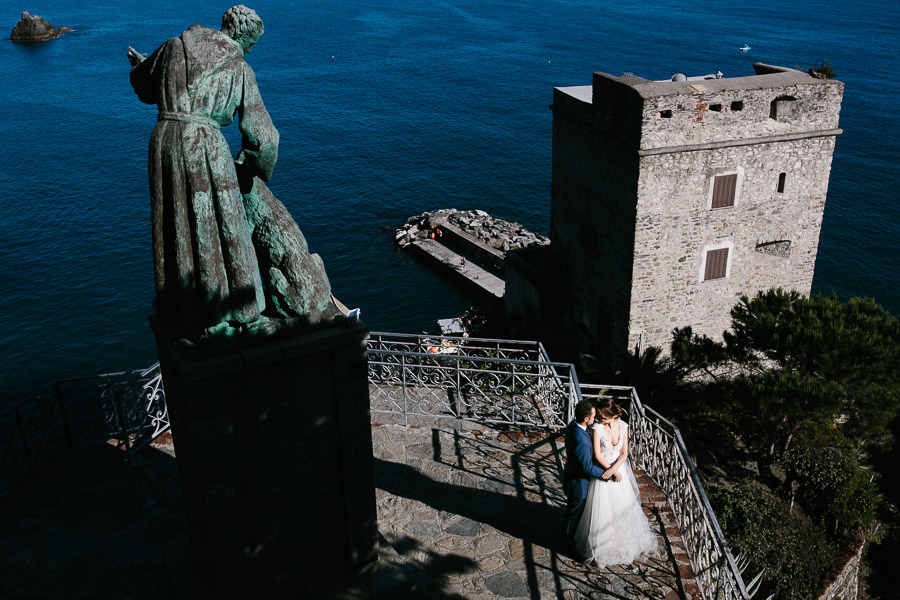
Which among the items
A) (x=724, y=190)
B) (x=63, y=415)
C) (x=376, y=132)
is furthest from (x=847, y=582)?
(x=376, y=132)

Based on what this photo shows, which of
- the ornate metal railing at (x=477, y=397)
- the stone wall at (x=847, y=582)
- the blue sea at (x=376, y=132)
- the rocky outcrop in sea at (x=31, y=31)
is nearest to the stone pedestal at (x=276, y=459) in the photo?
the ornate metal railing at (x=477, y=397)

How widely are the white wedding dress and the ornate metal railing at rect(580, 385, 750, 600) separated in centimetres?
51

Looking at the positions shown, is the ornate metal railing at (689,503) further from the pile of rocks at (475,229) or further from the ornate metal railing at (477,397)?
the pile of rocks at (475,229)

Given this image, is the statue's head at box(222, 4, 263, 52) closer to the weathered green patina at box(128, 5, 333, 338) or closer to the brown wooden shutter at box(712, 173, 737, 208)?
the weathered green patina at box(128, 5, 333, 338)

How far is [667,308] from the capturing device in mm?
23516

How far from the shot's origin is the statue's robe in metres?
6.04

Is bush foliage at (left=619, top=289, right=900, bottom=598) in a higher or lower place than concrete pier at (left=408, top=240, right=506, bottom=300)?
higher

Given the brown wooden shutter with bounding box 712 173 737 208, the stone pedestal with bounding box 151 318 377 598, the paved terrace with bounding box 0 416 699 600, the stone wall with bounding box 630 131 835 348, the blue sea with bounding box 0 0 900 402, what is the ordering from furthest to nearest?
the blue sea with bounding box 0 0 900 402
the brown wooden shutter with bounding box 712 173 737 208
the stone wall with bounding box 630 131 835 348
the paved terrace with bounding box 0 416 699 600
the stone pedestal with bounding box 151 318 377 598

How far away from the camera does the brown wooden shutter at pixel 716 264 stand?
23.2 meters

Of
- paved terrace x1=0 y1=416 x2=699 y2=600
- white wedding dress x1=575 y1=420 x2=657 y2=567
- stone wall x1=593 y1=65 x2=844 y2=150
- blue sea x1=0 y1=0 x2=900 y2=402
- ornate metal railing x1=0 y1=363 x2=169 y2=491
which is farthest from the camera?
blue sea x1=0 y1=0 x2=900 y2=402

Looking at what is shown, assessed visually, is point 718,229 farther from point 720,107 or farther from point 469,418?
point 469,418

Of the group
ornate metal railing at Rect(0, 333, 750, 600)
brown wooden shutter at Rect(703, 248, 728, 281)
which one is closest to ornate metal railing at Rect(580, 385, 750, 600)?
ornate metal railing at Rect(0, 333, 750, 600)

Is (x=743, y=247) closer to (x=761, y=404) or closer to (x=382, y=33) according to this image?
(x=761, y=404)

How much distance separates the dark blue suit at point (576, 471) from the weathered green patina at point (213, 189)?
9.31 ft
